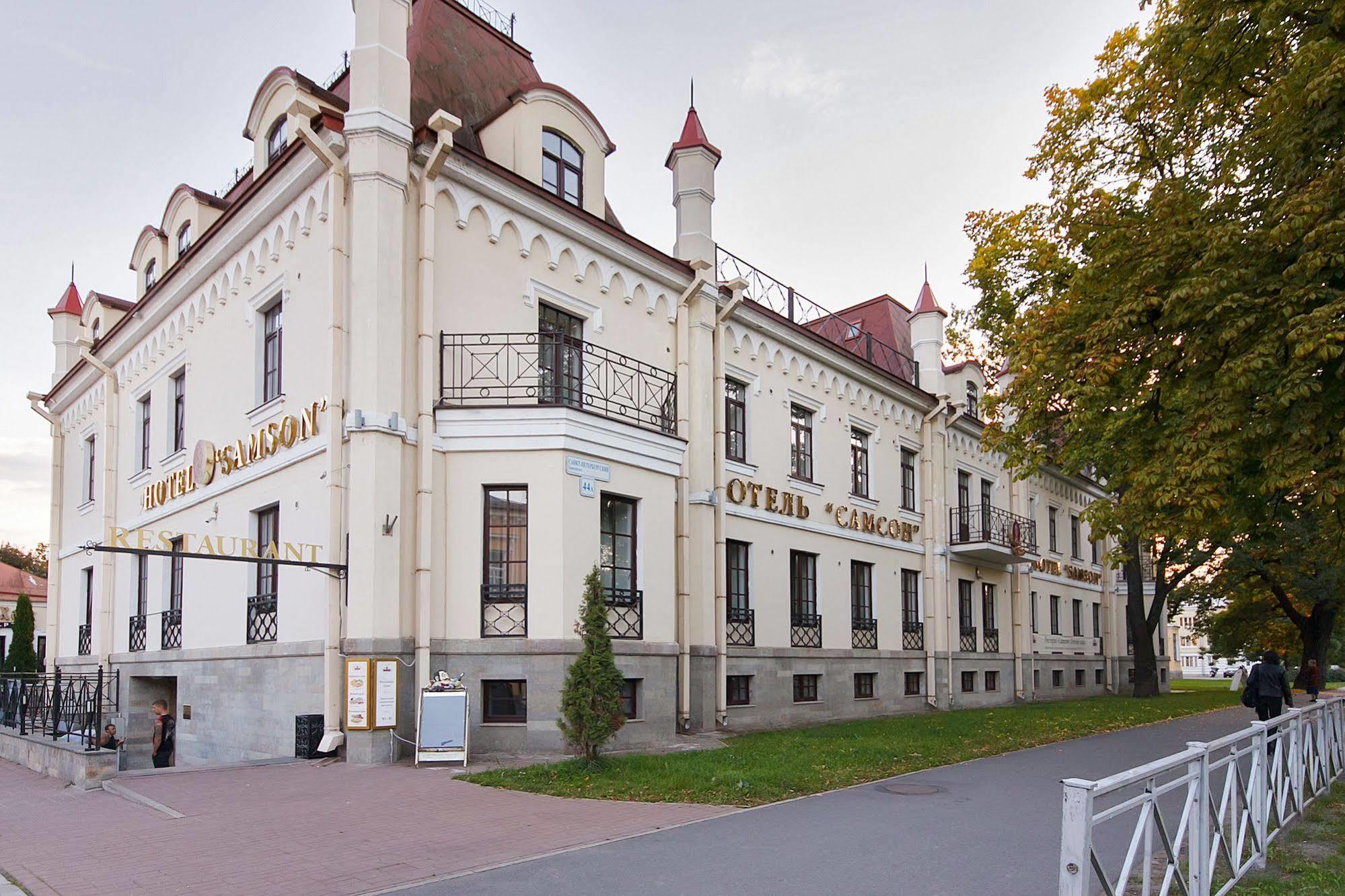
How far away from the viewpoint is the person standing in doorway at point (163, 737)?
1499 centimetres

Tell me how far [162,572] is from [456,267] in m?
9.10

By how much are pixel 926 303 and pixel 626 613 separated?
15.1m

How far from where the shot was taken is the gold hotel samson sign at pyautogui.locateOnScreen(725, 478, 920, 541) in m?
19.4

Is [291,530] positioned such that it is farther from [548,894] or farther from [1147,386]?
[1147,386]

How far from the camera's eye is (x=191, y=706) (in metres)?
16.8

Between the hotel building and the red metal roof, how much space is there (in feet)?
125

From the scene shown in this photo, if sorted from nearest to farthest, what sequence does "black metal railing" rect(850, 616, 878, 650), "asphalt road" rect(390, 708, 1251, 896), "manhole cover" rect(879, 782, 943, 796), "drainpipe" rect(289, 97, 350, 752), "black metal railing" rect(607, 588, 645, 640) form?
"asphalt road" rect(390, 708, 1251, 896) → "manhole cover" rect(879, 782, 943, 796) → "drainpipe" rect(289, 97, 350, 752) → "black metal railing" rect(607, 588, 645, 640) → "black metal railing" rect(850, 616, 878, 650)

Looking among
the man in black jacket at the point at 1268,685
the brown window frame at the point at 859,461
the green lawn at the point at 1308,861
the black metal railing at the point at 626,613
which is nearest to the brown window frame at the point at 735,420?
the brown window frame at the point at 859,461

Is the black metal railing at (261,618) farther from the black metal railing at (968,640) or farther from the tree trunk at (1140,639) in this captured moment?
the tree trunk at (1140,639)

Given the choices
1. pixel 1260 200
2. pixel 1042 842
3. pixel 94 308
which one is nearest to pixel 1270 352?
pixel 1260 200

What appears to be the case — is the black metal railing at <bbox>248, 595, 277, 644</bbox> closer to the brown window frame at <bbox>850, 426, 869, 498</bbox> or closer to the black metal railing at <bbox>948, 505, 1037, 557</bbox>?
the brown window frame at <bbox>850, 426, 869, 498</bbox>

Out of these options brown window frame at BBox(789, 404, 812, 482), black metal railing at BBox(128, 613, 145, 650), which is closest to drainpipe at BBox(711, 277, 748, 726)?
brown window frame at BBox(789, 404, 812, 482)

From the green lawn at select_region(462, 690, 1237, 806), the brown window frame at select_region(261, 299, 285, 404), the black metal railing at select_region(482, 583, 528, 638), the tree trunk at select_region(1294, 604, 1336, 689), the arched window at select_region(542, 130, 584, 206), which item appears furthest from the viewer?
the tree trunk at select_region(1294, 604, 1336, 689)

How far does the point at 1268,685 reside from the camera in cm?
1430
